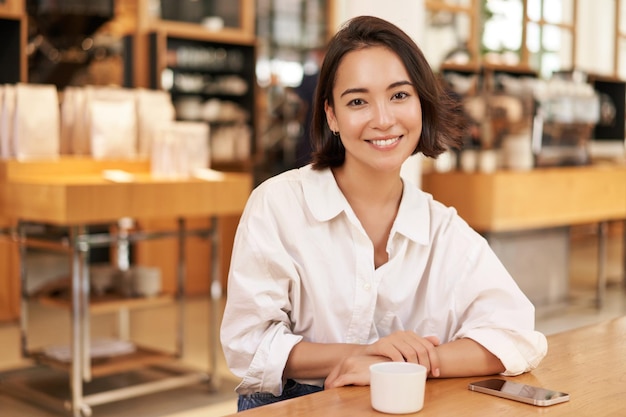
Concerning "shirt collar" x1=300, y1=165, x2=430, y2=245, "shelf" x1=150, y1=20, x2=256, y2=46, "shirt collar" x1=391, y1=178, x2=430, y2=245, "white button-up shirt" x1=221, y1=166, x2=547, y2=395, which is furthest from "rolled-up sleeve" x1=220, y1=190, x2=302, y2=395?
"shelf" x1=150, y1=20, x2=256, y2=46

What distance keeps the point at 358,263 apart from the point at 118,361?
2.67 metres

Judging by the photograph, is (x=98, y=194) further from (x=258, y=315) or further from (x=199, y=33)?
(x=199, y=33)

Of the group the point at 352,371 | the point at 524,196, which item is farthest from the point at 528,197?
the point at 352,371

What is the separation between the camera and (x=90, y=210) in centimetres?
360

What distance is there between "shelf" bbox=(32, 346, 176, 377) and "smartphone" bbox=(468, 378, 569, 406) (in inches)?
110

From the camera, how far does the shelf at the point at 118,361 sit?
13.1ft

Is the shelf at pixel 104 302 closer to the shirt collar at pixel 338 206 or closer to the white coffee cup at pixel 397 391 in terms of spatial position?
the shirt collar at pixel 338 206

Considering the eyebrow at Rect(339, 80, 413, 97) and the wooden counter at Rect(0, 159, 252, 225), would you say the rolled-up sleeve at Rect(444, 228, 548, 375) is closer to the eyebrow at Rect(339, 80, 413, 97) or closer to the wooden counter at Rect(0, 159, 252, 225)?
Result: the eyebrow at Rect(339, 80, 413, 97)

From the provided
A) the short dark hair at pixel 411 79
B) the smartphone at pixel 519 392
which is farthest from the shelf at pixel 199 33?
the smartphone at pixel 519 392

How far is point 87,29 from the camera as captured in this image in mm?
6289

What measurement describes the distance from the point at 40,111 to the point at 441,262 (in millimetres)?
→ 2814

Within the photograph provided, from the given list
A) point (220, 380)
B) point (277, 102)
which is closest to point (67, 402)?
point (220, 380)

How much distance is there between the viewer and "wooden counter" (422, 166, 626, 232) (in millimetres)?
5742

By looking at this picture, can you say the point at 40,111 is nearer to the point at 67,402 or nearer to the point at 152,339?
the point at 67,402
